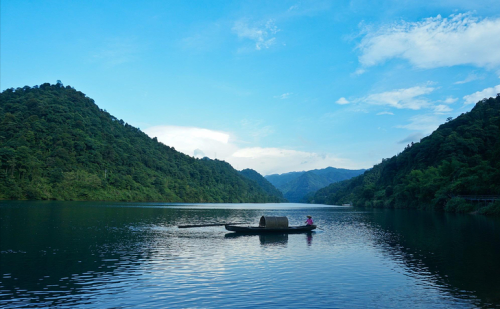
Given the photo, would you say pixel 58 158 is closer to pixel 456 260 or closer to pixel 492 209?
pixel 456 260

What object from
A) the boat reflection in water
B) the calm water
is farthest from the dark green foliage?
the boat reflection in water

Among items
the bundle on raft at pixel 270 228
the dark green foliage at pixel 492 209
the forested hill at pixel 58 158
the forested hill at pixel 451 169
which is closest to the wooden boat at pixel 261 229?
the bundle on raft at pixel 270 228

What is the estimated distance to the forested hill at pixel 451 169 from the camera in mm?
92125

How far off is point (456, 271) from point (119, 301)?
22013mm

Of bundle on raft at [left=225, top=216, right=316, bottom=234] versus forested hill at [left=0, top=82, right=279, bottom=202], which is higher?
forested hill at [left=0, top=82, right=279, bottom=202]

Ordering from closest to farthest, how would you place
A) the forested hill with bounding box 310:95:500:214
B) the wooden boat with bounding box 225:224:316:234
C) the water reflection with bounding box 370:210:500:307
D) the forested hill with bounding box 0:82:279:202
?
the water reflection with bounding box 370:210:500:307, the wooden boat with bounding box 225:224:316:234, the forested hill with bounding box 310:95:500:214, the forested hill with bounding box 0:82:279:202

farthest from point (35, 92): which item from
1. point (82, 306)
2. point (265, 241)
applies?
point (82, 306)

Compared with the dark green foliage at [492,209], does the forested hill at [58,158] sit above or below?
above

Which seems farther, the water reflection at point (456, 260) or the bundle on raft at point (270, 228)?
the bundle on raft at point (270, 228)

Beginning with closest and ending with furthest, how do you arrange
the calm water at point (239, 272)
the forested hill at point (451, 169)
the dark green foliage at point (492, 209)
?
the calm water at point (239, 272) → the dark green foliage at point (492, 209) → the forested hill at point (451, 169)

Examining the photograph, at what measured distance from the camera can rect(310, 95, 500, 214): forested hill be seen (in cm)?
9212

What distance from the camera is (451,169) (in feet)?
379

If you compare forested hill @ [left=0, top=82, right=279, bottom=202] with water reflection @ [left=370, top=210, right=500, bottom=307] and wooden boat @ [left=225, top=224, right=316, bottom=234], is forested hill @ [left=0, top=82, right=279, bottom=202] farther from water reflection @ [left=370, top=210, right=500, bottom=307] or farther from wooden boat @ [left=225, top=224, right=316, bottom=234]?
water reflection @ [left=370, top=210, right=500, bottom=307]

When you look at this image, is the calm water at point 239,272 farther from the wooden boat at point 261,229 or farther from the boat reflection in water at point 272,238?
the wooden boat at point 261,229
